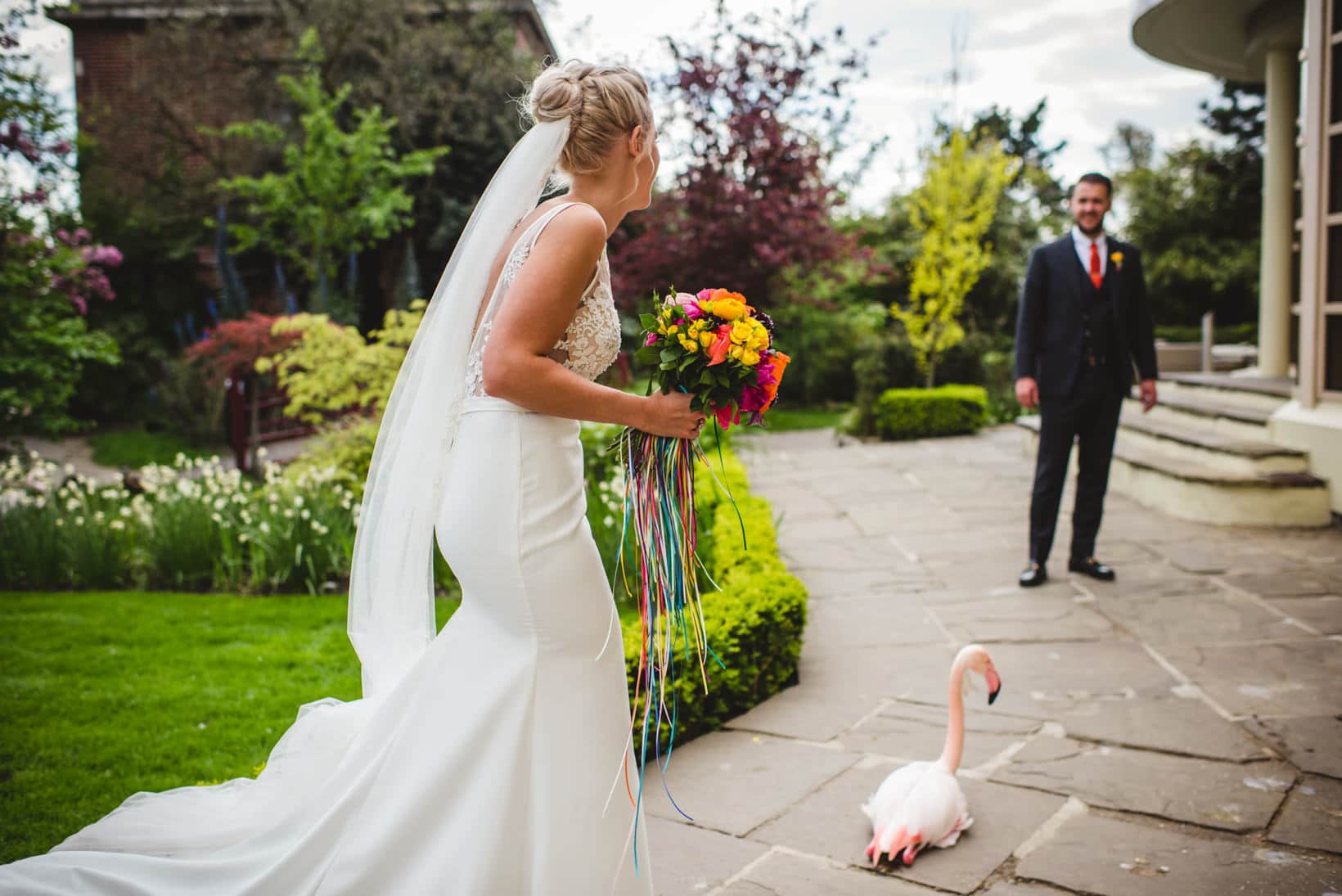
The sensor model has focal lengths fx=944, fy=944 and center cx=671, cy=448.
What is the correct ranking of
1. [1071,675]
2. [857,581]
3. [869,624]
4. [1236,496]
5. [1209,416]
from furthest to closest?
[1209,416] < [1236,496] < [857,581] < [869,624] < [1071,675]

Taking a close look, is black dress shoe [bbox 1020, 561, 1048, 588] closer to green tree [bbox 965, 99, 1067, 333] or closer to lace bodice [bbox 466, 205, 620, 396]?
lace bodice [bbox 466, 205, 620, 396]

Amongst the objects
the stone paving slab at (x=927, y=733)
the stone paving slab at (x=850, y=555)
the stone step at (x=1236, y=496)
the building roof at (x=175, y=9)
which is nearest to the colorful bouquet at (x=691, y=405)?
the stone paving slab at (x=927, y=733)

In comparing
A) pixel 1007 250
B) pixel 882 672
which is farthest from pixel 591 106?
pixel 1007 250

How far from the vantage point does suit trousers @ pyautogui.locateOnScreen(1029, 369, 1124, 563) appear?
5.50 m

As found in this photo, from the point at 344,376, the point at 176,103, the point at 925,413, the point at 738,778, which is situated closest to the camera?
the point at 738,778

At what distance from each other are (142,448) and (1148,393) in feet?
42.4

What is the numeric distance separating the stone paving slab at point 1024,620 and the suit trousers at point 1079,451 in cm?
41

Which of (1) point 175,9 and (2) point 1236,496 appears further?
(1) point 175,9

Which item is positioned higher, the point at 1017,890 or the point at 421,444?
the point at 421,444

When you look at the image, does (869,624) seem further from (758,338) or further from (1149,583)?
(758,338)

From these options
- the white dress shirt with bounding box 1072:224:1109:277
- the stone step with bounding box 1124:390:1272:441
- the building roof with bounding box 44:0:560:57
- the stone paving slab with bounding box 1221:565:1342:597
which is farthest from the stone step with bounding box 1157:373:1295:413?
the building roof with bounding box 44:0:560:57

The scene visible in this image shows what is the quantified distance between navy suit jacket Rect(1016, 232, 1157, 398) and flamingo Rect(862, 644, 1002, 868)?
3024mm

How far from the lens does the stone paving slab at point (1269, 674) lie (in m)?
3.83

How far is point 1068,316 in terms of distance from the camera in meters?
5.50
